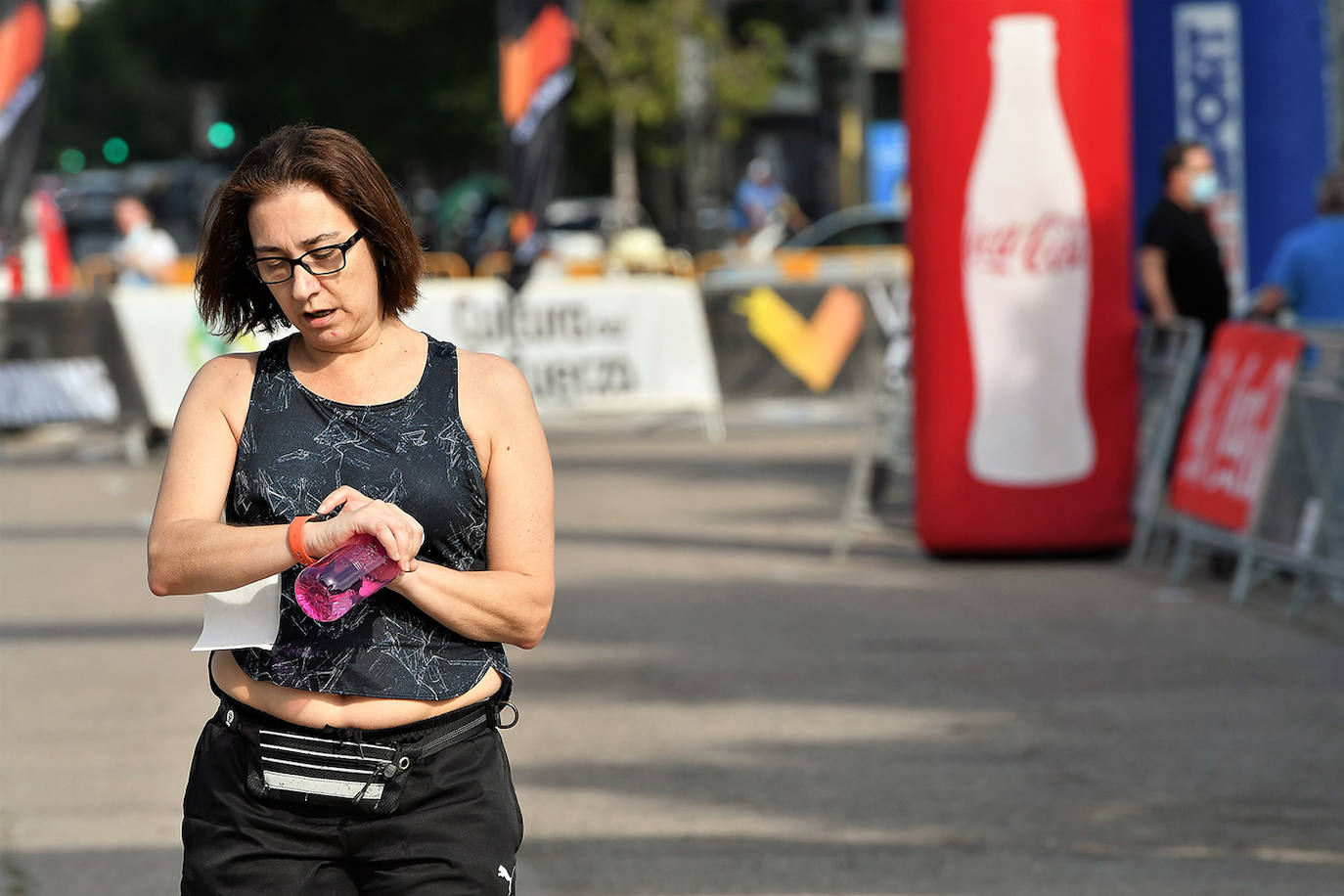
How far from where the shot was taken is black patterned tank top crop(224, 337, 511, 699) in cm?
323

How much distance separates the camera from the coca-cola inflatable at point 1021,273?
11.1 metres

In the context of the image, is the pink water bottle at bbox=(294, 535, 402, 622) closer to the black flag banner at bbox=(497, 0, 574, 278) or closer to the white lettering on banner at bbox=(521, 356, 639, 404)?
the white lettering on banner at bbox=(521, 356, 639, 404)

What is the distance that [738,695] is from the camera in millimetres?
8281

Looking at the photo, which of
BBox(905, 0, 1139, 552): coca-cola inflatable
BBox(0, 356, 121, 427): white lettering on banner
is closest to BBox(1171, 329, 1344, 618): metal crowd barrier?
BBox(905, 0, 1139, 552): coca-cola inflatable

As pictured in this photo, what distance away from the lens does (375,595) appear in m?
3.23

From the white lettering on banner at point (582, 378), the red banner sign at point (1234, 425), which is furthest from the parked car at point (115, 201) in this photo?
the red banner sign at point (1234, 425)

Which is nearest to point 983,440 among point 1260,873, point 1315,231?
point 1315,231

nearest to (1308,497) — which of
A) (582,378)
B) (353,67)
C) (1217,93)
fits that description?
(1217,93)

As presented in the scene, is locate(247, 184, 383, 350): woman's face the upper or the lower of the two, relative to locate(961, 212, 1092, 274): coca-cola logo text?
upper

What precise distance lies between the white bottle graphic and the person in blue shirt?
38.6 inches

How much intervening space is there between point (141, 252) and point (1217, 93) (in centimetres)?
1047

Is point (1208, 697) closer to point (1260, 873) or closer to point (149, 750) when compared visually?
point (1260, 873)

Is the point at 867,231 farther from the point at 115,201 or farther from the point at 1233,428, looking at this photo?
the point at 115,201

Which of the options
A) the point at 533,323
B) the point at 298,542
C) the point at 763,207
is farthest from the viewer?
the point at 763,207
